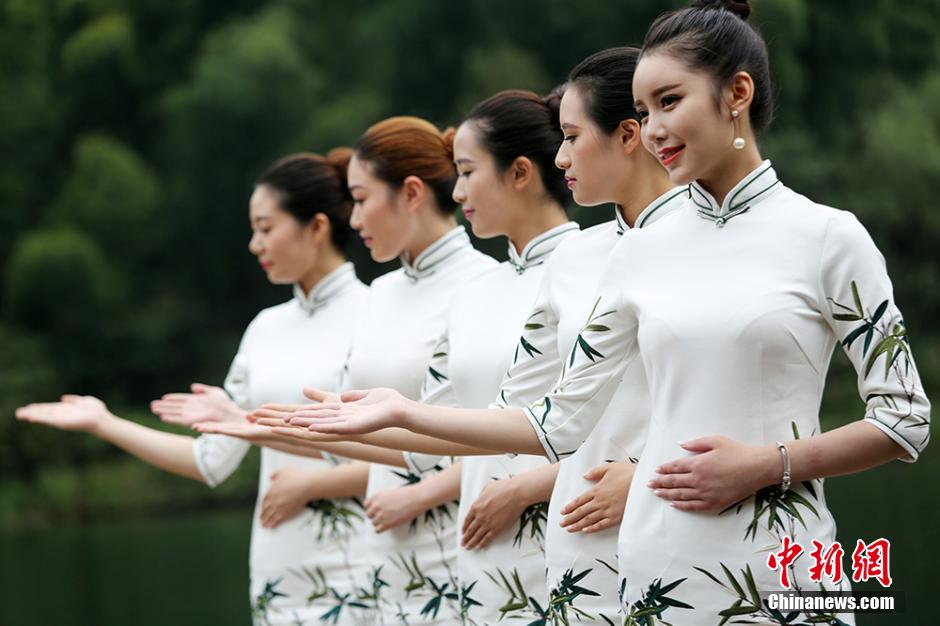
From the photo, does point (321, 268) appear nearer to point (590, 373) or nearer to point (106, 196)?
point (590, 373)

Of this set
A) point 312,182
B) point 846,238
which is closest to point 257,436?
point 312,182

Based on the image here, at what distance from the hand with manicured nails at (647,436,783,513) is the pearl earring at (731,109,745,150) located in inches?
17.3

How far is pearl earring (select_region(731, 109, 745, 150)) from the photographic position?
6.96 feet

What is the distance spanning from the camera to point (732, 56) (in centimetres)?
213

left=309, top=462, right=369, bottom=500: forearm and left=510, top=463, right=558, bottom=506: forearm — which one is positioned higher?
left=309, top=462, right=369, bottom=500: forearm

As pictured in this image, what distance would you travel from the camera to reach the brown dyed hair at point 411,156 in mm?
3490

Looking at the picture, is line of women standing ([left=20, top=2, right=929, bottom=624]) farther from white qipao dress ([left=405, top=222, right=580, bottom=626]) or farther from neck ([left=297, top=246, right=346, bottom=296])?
neck ([left=297, top=246, right=346, bottom=296])

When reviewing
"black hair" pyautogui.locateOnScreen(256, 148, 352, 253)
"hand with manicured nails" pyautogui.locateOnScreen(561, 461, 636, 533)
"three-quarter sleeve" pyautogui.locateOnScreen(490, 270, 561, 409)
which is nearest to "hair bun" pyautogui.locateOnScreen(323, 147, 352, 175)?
"black hair" pyautogui.locateOnScreen(256, 148, 352, 253)

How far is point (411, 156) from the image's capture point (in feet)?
11.5

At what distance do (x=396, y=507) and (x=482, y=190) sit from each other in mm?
773

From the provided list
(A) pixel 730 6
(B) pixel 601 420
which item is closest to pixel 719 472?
(B) pixel 601 420

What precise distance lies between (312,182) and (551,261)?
58.1 inches

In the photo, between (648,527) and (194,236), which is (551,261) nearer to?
(648,527)

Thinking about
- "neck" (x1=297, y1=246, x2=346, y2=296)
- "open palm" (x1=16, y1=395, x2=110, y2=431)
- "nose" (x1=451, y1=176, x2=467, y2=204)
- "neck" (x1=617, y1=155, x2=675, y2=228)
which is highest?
"neck" (x1=297, y1=246, x2=346, y2=296)
